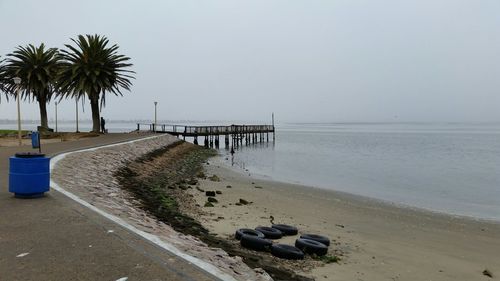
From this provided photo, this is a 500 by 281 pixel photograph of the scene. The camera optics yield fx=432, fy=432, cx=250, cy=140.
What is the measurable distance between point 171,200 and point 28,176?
6049 millimetres

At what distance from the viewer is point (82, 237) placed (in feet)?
20.8

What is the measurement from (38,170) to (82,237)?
349cm

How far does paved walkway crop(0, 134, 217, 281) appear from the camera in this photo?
496cm

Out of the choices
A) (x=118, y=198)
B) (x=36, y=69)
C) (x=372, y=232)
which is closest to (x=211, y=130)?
(x=36, y=69)

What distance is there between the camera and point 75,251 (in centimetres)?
573

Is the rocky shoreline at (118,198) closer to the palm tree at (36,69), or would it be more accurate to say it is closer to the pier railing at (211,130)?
the palm tree at (36,69)

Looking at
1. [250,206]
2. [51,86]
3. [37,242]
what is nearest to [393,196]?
[250,206]

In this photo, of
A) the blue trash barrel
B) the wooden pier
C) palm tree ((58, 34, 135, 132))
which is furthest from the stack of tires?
the wooden pier

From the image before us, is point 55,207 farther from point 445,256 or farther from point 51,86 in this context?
point 51,86

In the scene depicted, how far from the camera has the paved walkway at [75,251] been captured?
4961 mm

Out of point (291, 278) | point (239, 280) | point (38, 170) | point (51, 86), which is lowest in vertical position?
point (291, 278)

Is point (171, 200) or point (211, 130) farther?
point (211, 130)

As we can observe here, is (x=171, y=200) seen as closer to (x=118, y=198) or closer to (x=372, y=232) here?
(x=118, y=198)

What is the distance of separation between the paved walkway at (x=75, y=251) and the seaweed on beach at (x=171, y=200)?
1993mm
